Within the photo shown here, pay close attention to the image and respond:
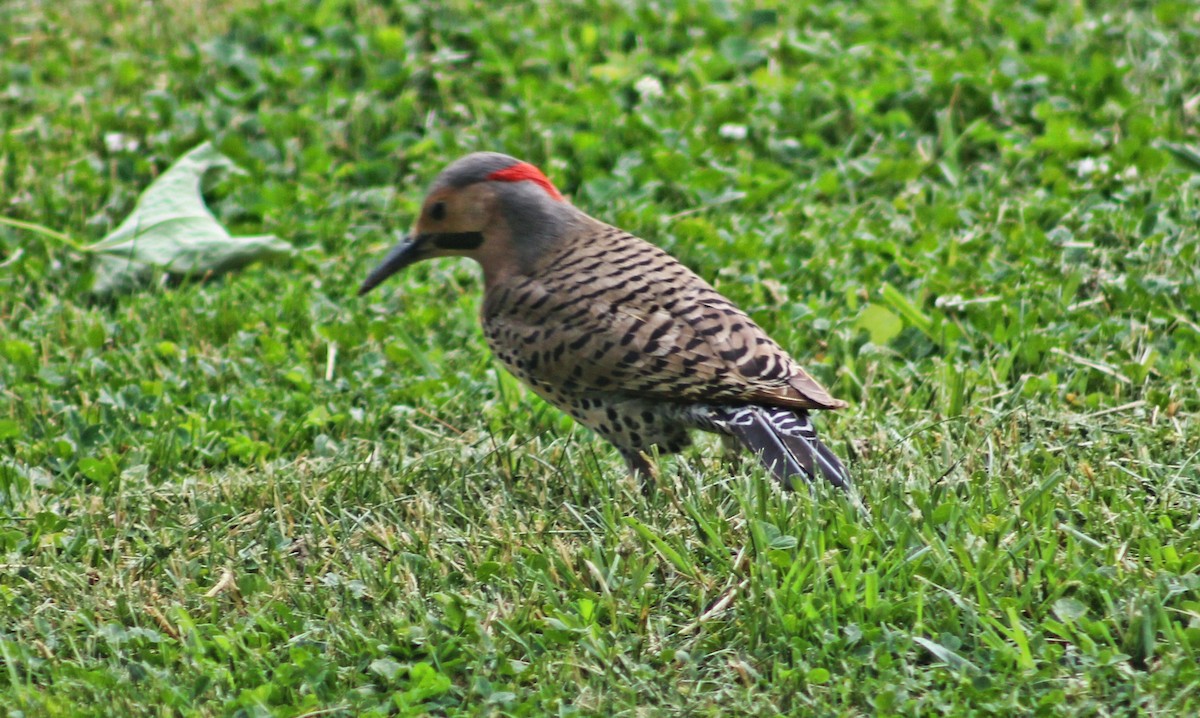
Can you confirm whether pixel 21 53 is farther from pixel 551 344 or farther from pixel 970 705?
pixel 970 705

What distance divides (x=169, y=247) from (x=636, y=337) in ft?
8.96

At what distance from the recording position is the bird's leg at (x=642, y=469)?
4582mm

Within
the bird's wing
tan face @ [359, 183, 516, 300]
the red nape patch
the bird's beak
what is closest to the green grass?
the bird's wing

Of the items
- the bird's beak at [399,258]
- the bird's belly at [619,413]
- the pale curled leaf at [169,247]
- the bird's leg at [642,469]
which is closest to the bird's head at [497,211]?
the bird's beak at [399,258]

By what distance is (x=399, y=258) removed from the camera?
517cm

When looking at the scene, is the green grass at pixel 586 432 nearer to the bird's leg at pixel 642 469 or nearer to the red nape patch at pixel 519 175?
the bird's leg at pixel 642 469

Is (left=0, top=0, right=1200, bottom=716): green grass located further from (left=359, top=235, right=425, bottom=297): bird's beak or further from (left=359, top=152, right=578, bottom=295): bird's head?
(left=359, top=152, right=578, bottom=295): bird's head

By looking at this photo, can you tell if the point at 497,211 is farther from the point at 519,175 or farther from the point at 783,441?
the point at 783,441

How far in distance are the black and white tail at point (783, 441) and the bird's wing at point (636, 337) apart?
46mm

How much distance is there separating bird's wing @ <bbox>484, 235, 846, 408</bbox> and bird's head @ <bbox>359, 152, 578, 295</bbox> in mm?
126

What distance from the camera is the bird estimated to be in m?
4.42

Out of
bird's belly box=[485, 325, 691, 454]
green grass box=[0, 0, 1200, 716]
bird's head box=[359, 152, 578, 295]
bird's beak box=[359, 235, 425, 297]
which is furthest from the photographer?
bird's beak box=[359, 235, 425, 297]

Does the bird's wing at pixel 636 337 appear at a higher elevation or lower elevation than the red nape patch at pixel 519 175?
lower

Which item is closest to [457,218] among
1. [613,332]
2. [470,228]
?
[470,228]
